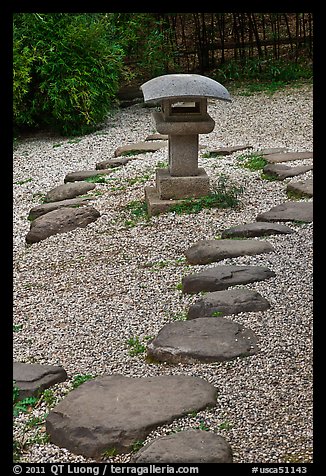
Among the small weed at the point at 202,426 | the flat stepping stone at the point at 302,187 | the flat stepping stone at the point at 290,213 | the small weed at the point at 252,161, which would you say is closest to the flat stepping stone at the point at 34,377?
the small weed at the point at 202,426

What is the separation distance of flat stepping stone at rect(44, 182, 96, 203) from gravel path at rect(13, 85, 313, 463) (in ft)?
0.51

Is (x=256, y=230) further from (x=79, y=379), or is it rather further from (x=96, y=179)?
(x=96, y=179)

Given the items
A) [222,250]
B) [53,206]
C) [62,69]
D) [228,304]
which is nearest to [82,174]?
[53,206]

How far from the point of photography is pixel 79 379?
3.17m

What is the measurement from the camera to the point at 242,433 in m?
2.61

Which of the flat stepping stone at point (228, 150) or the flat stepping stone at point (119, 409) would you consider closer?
the flat stepping stone at point (119, 409)

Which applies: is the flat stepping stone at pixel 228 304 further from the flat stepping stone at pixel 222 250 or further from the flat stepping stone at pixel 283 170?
the flat stepping stone at pixel 283 170

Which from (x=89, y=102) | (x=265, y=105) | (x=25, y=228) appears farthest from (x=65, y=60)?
(x=25, y=228)

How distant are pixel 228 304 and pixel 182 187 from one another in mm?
2158

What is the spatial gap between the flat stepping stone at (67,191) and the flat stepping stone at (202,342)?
3.13 meters

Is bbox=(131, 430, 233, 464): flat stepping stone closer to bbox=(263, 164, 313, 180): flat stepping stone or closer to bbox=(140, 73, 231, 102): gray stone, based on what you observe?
bbox=(140, 73, 231, 102): gray stone

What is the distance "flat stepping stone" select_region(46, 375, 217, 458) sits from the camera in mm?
2551

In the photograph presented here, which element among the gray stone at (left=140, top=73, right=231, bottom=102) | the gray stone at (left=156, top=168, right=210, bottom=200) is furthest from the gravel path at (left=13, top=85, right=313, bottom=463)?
the gray stone at (left=140, top=73, right=231, bottom=102)

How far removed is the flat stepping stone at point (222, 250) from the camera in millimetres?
4512
